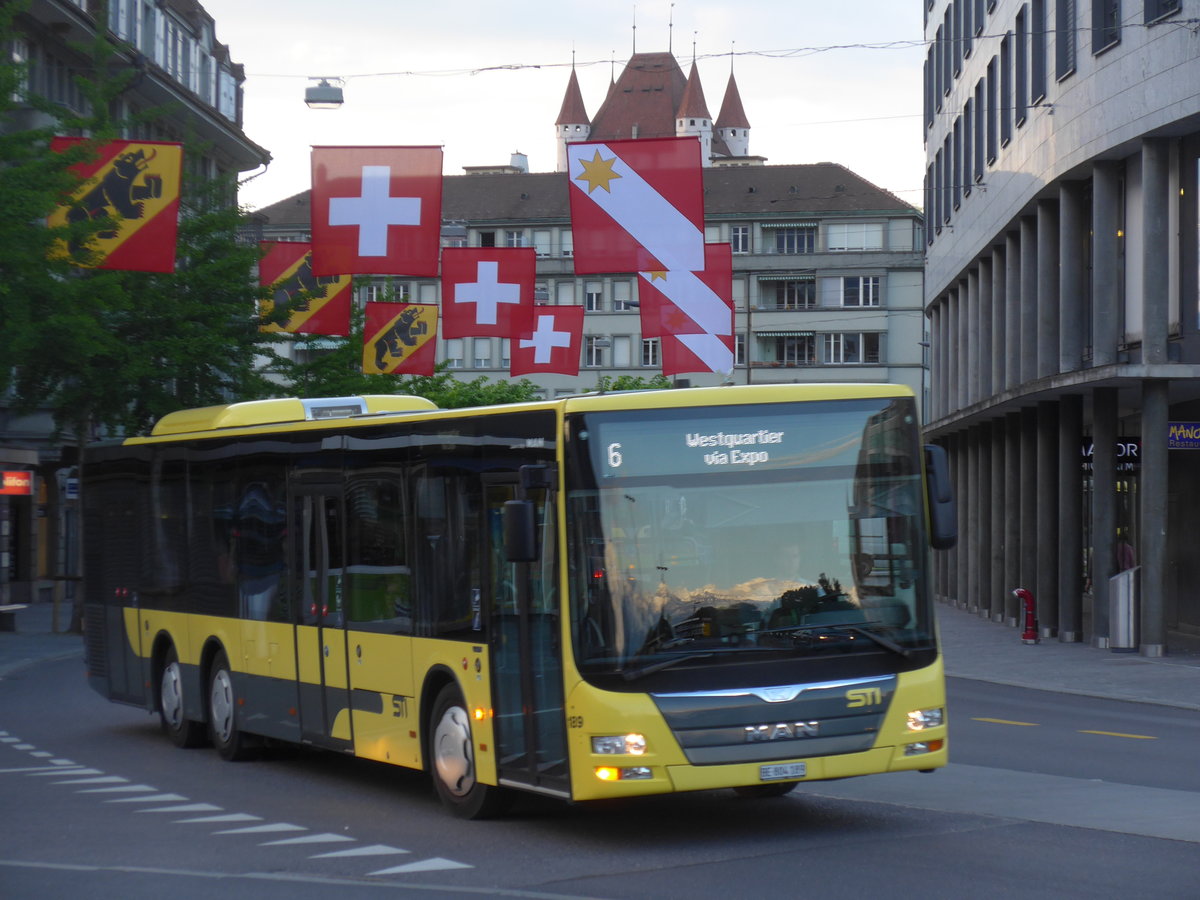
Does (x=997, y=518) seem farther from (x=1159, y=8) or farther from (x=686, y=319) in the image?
(x=686, y=319)

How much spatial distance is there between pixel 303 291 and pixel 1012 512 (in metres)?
18.1

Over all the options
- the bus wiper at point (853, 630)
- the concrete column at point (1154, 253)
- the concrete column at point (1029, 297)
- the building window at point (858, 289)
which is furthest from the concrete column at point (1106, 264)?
the building window at point (858, 289)

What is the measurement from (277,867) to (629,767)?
1.93 m

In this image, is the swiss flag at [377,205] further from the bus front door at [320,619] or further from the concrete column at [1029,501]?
the concrete column at [1029,501]

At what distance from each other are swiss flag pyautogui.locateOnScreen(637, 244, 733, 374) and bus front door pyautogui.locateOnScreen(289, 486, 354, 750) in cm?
857

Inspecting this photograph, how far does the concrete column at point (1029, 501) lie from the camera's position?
38562mm

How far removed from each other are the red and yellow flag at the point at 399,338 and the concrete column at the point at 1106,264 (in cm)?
1078

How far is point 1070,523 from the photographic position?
34000 millimetres

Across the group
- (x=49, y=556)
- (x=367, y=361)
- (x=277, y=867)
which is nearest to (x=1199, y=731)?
(x=277, y=867)

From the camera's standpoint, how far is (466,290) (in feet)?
88.1

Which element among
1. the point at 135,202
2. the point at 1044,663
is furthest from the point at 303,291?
the point at 1044,663

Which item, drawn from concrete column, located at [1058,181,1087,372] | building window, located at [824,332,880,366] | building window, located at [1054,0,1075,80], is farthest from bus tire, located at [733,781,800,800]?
building window, located at [824,332,880,366]

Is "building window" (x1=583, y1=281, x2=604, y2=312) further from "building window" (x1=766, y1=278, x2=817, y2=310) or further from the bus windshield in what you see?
the bus windshield

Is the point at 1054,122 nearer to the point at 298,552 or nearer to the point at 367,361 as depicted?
the point at 367,361
